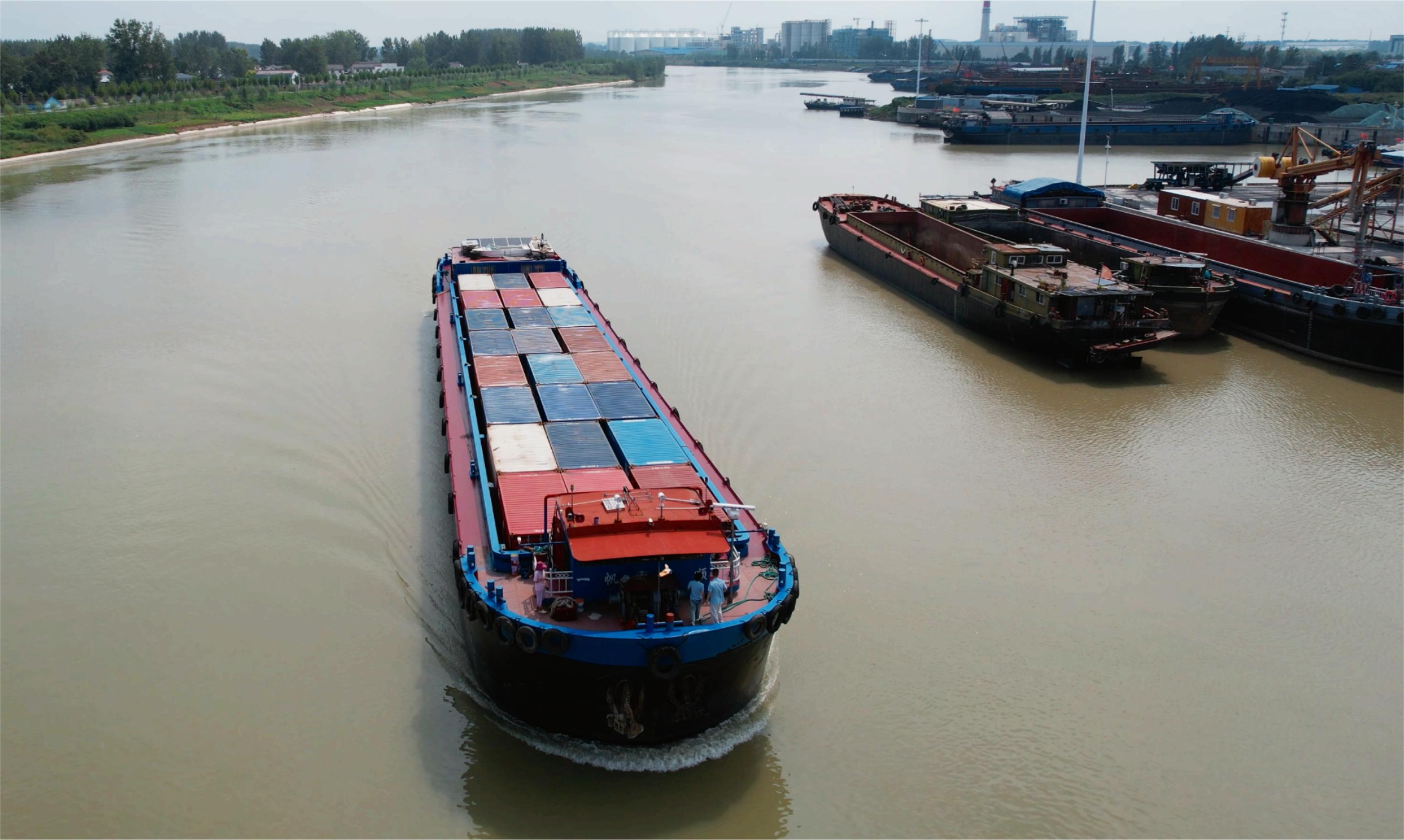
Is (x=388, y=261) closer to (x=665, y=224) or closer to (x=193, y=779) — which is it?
(x=665, y=224)

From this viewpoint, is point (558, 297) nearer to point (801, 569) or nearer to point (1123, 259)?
point (801, 569)

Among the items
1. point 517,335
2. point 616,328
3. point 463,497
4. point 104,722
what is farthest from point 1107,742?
point 616,328

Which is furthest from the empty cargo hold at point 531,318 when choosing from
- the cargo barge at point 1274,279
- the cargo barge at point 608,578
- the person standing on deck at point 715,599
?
the cargo barge at point 1274,279

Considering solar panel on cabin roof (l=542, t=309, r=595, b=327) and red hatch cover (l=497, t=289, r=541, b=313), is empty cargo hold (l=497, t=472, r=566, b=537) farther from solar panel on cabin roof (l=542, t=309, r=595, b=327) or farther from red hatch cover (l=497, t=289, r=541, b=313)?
red hatch cover (l=497, t=289, r=541, b=313)

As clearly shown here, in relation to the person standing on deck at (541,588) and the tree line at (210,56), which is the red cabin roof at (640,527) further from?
the tree line at (210,56)

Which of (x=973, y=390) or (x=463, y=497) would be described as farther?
(x=973, y=390)

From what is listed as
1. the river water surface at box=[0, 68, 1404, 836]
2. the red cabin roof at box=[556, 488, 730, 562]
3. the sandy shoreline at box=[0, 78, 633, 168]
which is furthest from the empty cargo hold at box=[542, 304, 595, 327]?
the sandy shoreline at box=[0, 78, 633, 168]
